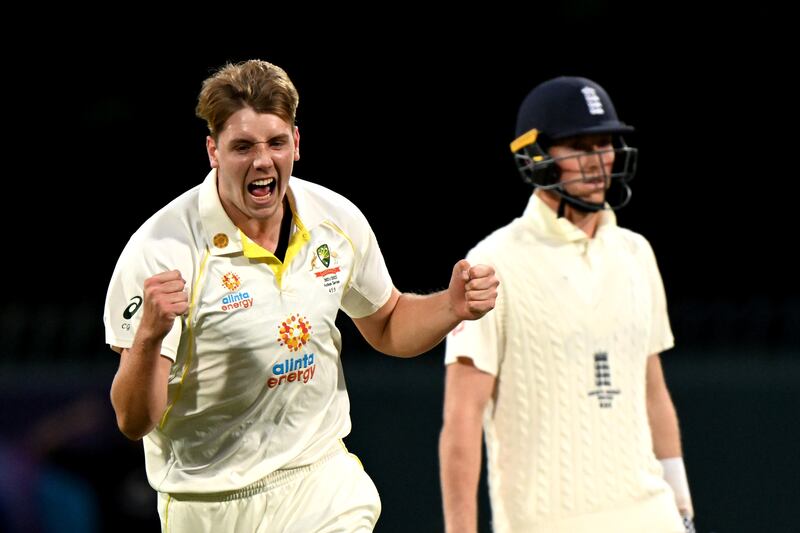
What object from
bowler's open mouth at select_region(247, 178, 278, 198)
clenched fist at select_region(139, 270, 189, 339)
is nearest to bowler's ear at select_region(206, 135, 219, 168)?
bowler's open mouth at select_region(247, 178, 278, 198)

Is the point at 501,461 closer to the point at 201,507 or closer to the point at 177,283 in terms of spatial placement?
the point at 201,507

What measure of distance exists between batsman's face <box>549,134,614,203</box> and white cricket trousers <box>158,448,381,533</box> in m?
1.37

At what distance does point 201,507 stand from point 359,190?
762 cm

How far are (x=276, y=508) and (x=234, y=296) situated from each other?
0.61 m

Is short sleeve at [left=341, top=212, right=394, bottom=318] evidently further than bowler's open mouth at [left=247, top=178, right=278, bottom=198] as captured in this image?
Yes

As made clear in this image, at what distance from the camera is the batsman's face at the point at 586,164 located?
456 cm

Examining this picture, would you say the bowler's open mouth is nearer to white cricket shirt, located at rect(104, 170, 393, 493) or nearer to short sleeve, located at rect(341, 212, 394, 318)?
white cricket shirt, located at rect(104, 170, 393, 493)

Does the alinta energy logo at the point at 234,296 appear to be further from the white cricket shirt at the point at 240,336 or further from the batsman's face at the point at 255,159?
the batsman's face at the point at 255,159

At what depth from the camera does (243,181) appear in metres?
3.59

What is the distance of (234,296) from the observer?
3.57 metres

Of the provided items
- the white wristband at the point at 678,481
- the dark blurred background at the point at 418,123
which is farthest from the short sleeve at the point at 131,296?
the dark blurred background at the point at 418,123

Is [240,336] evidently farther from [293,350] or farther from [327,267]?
[327,267]

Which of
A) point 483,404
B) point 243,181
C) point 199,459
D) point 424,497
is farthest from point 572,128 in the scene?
point 424,497

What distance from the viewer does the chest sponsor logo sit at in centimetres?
377
